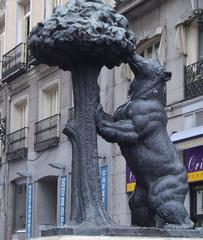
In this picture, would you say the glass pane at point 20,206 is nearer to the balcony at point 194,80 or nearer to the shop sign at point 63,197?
the shop sign at point 63,197

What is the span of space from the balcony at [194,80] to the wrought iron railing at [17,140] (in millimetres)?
10221

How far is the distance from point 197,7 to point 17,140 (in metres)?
12.3

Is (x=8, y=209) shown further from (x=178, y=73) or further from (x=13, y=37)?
(x=178, y=73)

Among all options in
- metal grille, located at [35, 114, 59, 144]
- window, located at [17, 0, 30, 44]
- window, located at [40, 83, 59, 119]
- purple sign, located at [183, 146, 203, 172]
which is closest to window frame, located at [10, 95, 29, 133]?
window, located at [40, 83, 59, 119]

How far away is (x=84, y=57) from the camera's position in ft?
22.5

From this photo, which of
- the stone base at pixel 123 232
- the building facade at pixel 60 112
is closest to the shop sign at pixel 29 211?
the building facade at pixel 60 112

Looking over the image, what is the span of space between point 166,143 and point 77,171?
2.87 ft

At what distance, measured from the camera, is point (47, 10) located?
2769cm

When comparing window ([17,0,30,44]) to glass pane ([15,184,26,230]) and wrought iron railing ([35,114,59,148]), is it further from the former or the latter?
glass pane ([15,184,26,230])

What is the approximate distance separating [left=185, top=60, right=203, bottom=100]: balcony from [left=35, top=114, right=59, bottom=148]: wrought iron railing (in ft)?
23.8

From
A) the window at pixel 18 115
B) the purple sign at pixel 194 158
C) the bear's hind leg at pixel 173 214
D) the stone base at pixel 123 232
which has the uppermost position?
the window at pixel 18 115

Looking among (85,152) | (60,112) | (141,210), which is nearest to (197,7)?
(60,112)

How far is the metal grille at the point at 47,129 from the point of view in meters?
25.0

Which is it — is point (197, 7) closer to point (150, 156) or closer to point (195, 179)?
point (195, 179)
